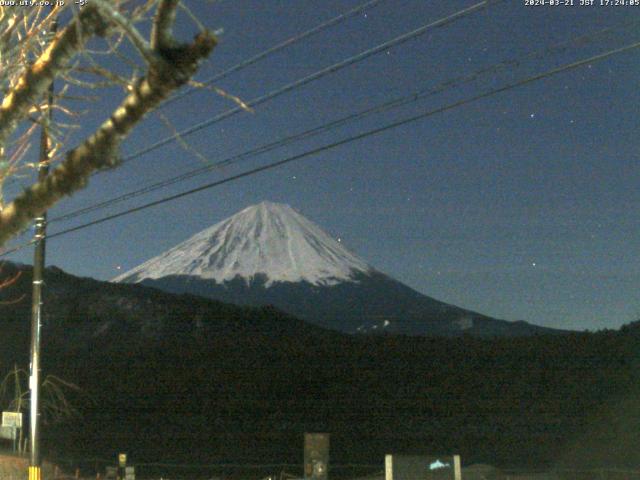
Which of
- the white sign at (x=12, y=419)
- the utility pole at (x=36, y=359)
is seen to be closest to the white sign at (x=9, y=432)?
the white sign at (x=12, y=419)

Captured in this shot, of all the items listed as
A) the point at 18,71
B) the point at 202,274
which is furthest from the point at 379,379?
the point at 202,274

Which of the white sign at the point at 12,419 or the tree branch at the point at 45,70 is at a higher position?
the tree branch at the point at 45,70

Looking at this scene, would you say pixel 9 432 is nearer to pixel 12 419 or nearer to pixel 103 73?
pixel 12 419

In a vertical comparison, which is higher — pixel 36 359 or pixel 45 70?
pixel 45 70

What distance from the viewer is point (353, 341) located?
73875 millimetres

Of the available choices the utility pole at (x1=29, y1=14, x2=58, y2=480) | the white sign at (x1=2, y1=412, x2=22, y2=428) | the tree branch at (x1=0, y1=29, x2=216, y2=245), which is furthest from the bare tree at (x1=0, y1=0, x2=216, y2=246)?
the white sign at (x1=2, y1=412, x2=22, y2=428)

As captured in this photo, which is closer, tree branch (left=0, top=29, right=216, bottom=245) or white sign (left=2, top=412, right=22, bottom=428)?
tree branch (left=0, top=29, right=216, bottom=245)

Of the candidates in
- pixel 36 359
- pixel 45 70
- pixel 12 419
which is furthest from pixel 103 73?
pixel 12 419

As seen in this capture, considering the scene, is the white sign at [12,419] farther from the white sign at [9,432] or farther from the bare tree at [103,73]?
the bare tree at [103,73]

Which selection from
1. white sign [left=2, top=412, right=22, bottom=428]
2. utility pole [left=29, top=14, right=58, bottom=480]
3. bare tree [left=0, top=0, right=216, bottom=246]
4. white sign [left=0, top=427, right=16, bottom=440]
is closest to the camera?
bare tree [left=0, top=0, right=216, bottom=246]

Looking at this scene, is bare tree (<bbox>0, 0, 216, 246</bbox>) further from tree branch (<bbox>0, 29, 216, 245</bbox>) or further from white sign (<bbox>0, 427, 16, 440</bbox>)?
white sign (<bbox>0, 427, 16, 440</bbox>)

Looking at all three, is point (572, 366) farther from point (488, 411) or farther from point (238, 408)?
point (238, 408)

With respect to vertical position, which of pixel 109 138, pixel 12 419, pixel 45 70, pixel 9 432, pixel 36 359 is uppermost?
pixel 45 70

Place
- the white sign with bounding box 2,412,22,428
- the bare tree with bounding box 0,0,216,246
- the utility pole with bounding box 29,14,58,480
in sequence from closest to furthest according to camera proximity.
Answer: the bare tree with bounding box 0,0,216,246 → the utility pole with bounding box 29,14,58,480 → the white sign with bounding box 2,412,22,428
